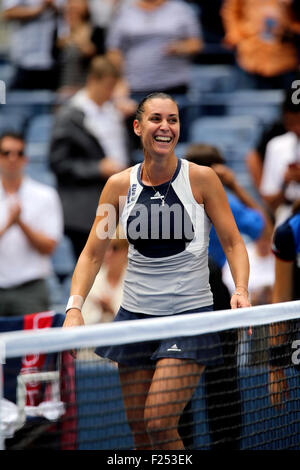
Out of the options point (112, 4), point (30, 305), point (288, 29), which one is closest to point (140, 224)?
point (30, 305)

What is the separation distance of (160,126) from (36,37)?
595cm

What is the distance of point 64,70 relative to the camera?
937 centimetres

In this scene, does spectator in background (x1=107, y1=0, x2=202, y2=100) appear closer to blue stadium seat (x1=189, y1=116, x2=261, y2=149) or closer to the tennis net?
blue stadium seat (x1=189, y1=116, x2=261, y2=149)

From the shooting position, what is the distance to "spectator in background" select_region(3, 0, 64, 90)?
31.0 feet

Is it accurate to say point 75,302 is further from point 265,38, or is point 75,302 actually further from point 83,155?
point 265,38

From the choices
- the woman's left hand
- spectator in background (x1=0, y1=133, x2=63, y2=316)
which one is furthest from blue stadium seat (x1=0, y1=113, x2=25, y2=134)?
the woman's left hand

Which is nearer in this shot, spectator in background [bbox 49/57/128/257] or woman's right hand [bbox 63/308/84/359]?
woman's right hand [bbox 63/308/84/359]

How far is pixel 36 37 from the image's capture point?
31.3 feet

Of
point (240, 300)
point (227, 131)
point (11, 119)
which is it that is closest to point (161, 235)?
point (240, 300)

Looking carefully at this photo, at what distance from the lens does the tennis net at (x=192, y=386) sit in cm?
357

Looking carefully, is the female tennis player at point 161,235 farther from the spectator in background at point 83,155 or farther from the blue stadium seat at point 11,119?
the blue stadium seat at point 11,119

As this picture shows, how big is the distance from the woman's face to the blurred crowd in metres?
1.30
